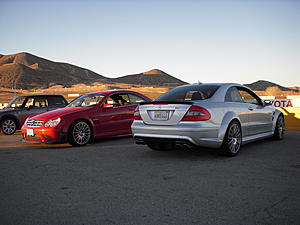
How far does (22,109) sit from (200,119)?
318 inches

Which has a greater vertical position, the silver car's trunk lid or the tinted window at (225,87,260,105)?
the tinted window at (225,87,260,105)

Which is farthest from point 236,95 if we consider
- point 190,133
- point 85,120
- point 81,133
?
point 81,133

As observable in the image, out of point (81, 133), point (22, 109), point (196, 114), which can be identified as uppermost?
point (196, 114)

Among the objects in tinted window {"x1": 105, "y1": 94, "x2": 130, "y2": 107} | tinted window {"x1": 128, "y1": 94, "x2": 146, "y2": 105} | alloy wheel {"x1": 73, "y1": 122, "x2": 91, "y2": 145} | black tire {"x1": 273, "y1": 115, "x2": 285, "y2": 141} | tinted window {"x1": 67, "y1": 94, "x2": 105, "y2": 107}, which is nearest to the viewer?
alloy wheel {"x1": 73, "y1": 122, "x2": 91, "y2": 145}

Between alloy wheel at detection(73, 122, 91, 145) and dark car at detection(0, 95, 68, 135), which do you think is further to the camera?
dark car at detection(0, 95, 68, 135)

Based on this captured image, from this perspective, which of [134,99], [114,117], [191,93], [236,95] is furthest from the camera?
[134,99]

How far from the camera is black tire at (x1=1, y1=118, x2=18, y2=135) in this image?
441 inches

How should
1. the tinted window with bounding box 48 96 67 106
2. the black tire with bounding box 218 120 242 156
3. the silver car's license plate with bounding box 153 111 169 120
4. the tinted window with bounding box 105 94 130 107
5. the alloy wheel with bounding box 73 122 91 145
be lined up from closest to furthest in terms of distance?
the silver car's license plate with bounding box 153 111 169 120
the black tire with bounding box 218 120 242 156
the alloy wheel with bounding box 73 122 91 145
the tinted window with bounding box 105 94 130 107
the tinted window with bounding box 48 96 67 106

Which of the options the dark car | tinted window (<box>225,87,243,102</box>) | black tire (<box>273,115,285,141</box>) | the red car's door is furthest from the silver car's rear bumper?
the dark car

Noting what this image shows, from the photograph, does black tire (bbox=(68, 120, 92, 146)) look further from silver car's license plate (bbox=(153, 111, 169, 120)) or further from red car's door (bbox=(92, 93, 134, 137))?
silver car's license plate (bbox=(153, 111, 169, 120))

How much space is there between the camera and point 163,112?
5.81 meters

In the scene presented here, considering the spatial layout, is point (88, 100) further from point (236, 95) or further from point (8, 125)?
point (236, 95)

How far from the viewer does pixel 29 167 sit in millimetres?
5543

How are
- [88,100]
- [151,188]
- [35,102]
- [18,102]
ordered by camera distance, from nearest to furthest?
[151,188], [88,100], [35,102], [18,102]
